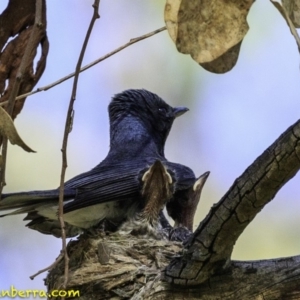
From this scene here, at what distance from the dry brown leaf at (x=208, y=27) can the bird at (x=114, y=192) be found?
1723mm

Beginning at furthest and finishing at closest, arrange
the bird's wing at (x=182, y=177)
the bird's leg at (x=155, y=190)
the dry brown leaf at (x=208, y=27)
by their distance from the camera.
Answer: the bird's wing at (x=182, y=177) → the bird's leg at (x=155, y=190) → the dry brown leaf at (x=208, y=27)

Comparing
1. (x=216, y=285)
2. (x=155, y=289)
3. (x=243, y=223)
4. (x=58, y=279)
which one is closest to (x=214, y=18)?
(x=243, y=223)

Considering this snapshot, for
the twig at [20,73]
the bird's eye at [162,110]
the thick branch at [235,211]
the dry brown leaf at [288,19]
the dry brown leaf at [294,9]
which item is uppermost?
the bird's eye at [162,110]

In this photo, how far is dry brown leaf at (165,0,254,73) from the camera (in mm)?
1414

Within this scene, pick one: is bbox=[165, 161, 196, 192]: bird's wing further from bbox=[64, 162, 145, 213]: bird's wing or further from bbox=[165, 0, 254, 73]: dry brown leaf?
bbox=[165, 0, 254, 73]: dry brown leaf

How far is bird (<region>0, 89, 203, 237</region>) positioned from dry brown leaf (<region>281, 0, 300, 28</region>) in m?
1.90

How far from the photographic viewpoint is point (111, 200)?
3.27 metres

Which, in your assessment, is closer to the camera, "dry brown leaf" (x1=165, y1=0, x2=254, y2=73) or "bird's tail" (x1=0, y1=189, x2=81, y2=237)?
"dry brown leaf" (x1=165, y1=0, x2=254, y2=73)

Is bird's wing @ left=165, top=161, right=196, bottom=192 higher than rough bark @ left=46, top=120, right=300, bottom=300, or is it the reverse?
bird's wing @ left=165, top=161, right=196, bottom=192

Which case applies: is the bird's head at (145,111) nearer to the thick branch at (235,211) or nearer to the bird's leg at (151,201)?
the bird's leg at (151,201)

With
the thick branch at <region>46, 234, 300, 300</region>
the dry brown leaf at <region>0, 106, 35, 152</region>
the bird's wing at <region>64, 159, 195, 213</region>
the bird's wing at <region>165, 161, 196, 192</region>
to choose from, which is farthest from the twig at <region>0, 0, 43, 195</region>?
the bird's wing at <region>165, 161, 196, 192</region>

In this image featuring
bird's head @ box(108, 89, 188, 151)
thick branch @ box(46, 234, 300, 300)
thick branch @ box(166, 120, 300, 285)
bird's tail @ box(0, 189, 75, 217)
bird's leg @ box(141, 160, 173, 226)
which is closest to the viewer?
thick branch @ box(166, 120, 300, 285)

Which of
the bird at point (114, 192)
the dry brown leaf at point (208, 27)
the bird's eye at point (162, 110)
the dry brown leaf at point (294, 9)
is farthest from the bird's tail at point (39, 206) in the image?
the dry brown leaf at point (294, 9)

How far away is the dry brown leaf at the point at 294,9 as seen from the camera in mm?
1375
